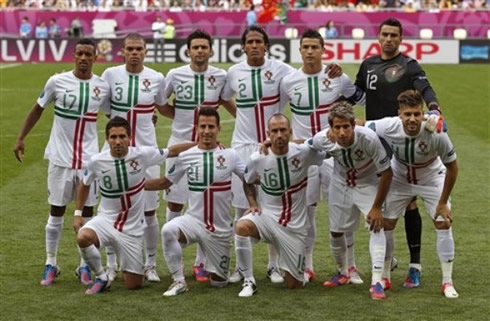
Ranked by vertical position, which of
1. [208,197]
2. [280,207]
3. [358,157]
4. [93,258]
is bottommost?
[93,258]

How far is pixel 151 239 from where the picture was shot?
1026cm

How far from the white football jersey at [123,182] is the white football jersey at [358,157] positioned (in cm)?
149

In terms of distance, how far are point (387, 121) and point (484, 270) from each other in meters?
2.01

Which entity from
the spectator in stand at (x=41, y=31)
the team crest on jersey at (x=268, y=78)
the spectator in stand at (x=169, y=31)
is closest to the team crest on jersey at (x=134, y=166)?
the team crest on jersey at (x=268, y=78)

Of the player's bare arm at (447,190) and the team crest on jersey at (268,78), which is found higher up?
the team crest on jersey at (268,78)

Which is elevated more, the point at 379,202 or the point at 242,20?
the point at 242,20

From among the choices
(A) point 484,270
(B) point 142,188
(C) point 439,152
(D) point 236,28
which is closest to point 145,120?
(B) point 142,188

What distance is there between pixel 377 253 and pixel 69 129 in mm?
3005

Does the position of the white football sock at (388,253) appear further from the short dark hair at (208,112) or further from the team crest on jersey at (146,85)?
the team crest on jersey at (146,85)

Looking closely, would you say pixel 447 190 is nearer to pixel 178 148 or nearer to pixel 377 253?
pixel 377 253

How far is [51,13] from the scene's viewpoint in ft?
145

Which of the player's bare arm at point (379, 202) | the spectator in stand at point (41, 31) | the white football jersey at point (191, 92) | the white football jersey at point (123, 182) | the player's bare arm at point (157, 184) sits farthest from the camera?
the spectator in stand at point (41, 31)

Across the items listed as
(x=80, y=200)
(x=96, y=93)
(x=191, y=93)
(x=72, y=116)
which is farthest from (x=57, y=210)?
(x=191, y=93)

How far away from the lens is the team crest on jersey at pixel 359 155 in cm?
932
